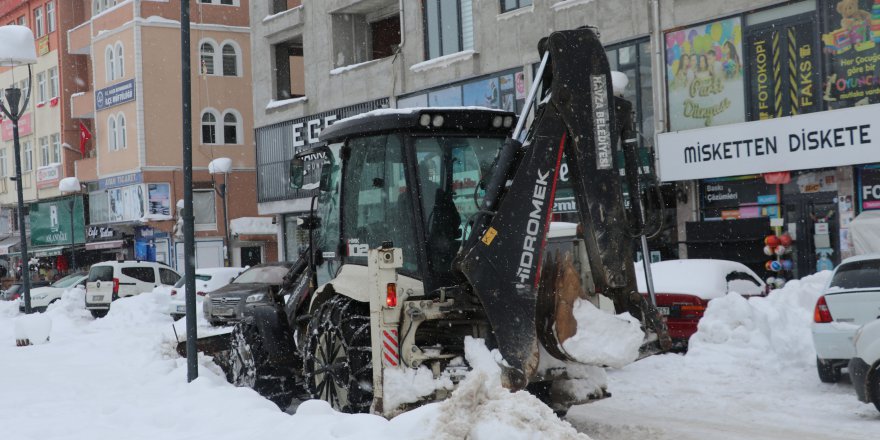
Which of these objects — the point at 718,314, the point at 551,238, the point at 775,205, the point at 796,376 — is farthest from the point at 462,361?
the point at 775,205

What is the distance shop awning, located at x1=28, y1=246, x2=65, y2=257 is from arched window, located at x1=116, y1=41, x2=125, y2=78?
11.3 metres

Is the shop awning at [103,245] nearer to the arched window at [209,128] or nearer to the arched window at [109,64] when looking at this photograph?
the arched window at [209,128]

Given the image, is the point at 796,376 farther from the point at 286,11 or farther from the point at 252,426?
the point at 286,11

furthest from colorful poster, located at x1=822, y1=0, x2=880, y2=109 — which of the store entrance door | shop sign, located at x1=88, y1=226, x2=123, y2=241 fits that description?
shop sign, located at x1=88, y1=226, x2=123, y2=241

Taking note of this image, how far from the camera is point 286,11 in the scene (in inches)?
1350

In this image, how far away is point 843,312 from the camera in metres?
10.9

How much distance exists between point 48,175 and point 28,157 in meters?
4.60

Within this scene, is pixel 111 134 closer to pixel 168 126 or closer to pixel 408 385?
pixel 168 126

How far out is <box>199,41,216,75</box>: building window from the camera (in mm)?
45781

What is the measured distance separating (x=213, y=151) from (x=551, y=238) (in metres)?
38.9

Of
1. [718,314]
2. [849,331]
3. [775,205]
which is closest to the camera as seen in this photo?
[849,331]

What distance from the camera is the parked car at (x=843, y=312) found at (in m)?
10.8

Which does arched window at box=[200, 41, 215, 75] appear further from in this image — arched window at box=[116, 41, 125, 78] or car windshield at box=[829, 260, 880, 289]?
car windshield at box=[829, 260, 880, 289]

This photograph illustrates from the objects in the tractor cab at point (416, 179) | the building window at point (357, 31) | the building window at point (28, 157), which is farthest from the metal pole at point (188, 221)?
the building window at point (28, 157)
